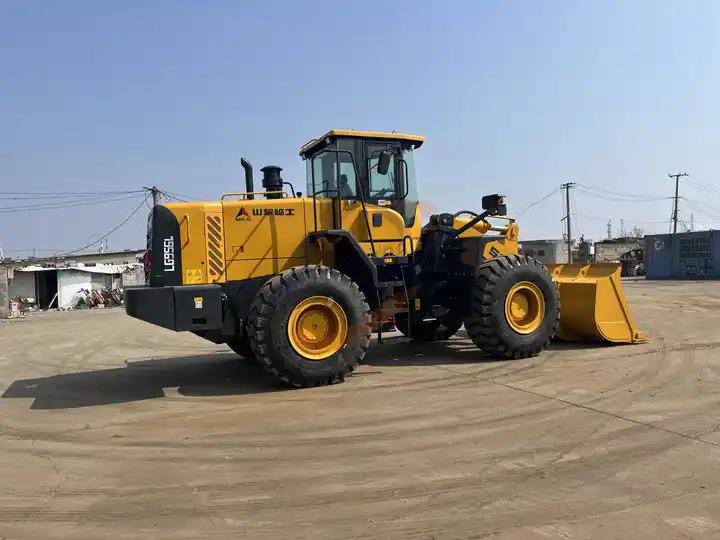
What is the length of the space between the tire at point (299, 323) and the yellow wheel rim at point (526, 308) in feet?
8.66

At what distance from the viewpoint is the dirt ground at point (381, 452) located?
12.0 ft

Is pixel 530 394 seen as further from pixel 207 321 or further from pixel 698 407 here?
pixel 207 321

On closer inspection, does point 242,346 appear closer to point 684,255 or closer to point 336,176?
point 336,176

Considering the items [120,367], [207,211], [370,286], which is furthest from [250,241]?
[120,367]

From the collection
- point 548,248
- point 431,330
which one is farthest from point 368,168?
point 548,248

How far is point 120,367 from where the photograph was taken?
9992 mm

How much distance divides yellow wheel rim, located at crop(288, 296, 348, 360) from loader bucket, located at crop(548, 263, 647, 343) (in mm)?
4666

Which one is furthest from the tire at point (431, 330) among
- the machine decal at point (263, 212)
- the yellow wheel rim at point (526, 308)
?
the machine decal at point (263, 212)

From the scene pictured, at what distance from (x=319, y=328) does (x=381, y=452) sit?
280cm

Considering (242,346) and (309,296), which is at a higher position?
(309,296)

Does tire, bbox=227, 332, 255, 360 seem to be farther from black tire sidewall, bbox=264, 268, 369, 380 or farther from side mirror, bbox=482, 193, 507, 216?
side mirror, bbox=482, 193, 507, 216

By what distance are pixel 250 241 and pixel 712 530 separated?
595 cm

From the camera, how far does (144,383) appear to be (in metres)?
8.38

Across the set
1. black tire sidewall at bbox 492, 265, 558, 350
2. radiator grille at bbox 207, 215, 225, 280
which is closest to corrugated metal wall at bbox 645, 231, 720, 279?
black tire sidewall at bbox 492, 265, 558, 350
